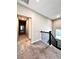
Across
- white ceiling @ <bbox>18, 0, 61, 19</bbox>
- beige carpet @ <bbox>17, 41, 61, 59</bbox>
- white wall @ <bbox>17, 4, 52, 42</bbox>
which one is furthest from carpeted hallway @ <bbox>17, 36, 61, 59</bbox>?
white ceiling @ <bbox>18, 0, 61, 19</bbox>

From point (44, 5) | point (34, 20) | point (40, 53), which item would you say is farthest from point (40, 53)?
point (34, 20)

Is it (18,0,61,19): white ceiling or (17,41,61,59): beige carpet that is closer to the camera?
(17,41,61,59): beige carpet

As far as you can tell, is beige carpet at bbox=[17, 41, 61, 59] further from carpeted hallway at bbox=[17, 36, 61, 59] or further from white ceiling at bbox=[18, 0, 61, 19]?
white ceiling at bbox=[18, 0, 61, 19]

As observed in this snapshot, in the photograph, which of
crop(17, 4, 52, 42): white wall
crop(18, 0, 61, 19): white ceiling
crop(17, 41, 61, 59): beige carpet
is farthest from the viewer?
crop(17, 4, 52, 42): white wall

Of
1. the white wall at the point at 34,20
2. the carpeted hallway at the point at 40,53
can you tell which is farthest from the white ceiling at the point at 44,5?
the carpeted hallway at the point at 40,53

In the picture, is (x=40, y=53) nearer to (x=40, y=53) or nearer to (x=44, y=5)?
(x=40, y=53)

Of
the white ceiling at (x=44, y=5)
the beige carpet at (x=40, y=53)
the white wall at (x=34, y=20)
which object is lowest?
the beige carpet at (x=40, y=53)

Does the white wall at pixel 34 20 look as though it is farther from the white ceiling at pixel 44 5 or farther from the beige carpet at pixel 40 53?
the beige carpet at pixel 40 53
